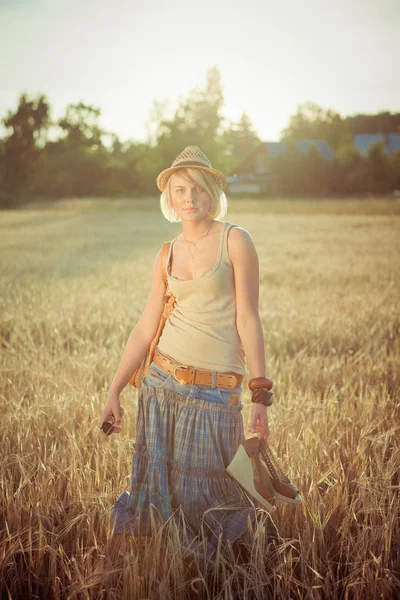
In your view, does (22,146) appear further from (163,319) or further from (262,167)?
(163,319)

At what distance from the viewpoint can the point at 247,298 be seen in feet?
6.46

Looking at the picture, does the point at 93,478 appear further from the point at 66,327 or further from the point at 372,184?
the point at 372,184

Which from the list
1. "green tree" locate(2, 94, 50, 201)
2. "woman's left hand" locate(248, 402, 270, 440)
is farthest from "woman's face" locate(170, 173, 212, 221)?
"green tree" locate(2, 94, 50, 201)

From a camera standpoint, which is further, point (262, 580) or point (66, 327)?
point (66, 327)

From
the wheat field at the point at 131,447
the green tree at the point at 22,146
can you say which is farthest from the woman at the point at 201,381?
the green tree at the point at 22,146

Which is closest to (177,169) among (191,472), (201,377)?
(201,377)

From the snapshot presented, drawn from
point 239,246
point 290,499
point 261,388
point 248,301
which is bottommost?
point 290,499

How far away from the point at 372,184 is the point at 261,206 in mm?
11155

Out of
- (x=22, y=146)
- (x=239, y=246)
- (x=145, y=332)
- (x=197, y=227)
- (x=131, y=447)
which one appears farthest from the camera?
(x=22, y=146)

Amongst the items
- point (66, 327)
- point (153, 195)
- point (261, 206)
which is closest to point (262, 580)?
point (66, 327)

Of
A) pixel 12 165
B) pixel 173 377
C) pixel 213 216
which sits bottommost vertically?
pixel 173 377

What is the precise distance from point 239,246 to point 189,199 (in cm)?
27

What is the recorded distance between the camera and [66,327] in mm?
4934

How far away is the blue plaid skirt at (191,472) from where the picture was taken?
192 cm
